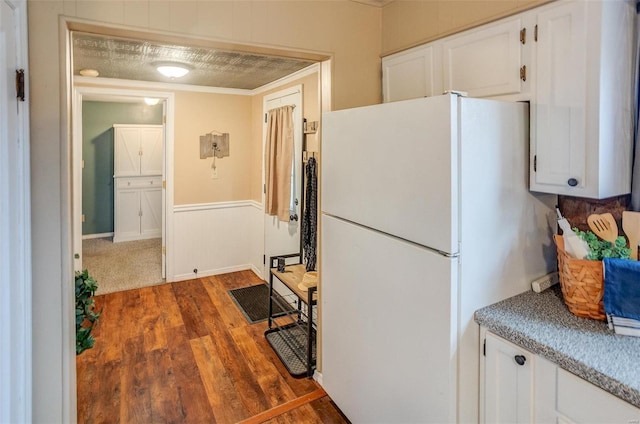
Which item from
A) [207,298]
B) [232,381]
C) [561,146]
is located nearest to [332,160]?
[561,146]

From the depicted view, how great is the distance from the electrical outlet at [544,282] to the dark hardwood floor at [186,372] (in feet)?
4.19

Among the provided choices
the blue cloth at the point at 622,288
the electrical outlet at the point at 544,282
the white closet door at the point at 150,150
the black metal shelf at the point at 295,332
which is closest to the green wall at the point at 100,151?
the white closet door at the point at 150,150

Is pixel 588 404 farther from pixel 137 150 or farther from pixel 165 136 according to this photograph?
pixel 137 150

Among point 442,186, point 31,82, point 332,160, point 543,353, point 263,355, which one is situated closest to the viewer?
point 543,353

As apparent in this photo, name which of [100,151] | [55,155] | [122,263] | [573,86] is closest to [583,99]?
[573,86]

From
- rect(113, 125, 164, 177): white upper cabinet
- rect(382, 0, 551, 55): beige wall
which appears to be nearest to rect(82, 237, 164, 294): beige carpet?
rect(113, 125, 164, 177): white upper cabinet

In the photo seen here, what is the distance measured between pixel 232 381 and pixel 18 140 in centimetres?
183

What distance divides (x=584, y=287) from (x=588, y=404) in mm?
428

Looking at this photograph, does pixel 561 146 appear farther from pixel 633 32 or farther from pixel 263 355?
pixel 263 355

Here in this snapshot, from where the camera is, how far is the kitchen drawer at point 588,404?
3.25ft

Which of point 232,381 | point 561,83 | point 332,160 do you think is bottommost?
point 232,381

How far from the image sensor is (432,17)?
6.22 ft

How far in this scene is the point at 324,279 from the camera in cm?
213

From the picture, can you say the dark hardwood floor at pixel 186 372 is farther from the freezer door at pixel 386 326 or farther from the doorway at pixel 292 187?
the doorway at pixel 292 187
